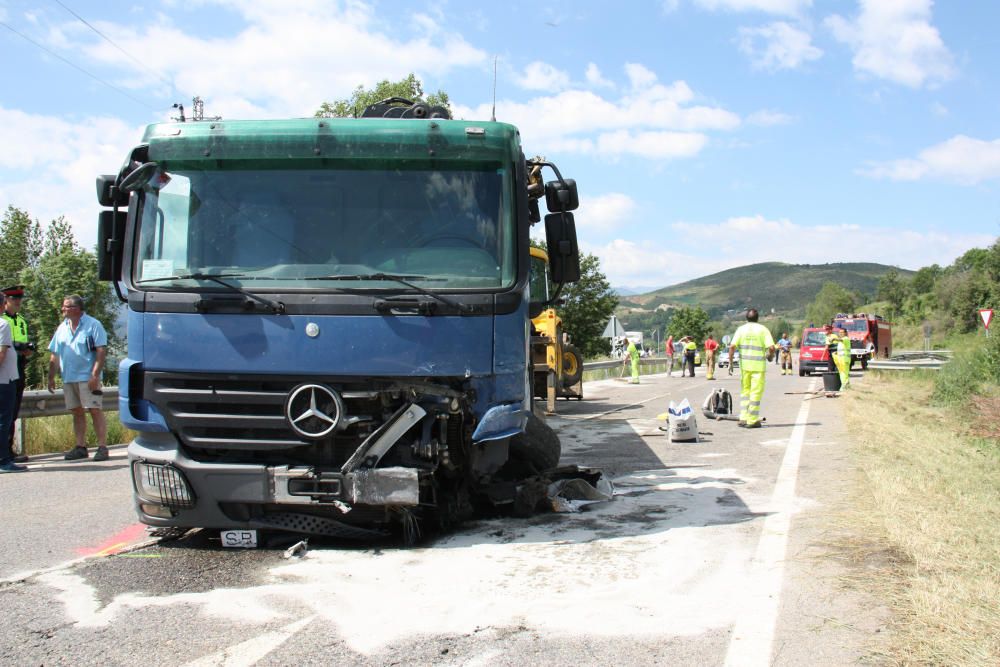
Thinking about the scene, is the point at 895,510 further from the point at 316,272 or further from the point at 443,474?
the point at 316,272

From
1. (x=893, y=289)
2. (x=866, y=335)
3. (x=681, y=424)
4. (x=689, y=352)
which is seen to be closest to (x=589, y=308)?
(x=689, y=352)

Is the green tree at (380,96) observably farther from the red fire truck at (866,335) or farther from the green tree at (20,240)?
A: the green tree at (20,240)

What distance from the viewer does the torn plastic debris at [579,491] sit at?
6.52 metres

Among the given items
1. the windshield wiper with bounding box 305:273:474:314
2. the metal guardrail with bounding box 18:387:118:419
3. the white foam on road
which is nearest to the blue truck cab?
the windshield wiper with bounding box 305:273:474:314

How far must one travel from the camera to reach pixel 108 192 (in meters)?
5.61

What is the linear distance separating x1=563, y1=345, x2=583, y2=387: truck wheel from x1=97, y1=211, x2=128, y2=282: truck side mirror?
1014cm

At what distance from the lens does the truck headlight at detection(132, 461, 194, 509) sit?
5223 millimetres

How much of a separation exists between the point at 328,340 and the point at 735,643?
2.71 metres

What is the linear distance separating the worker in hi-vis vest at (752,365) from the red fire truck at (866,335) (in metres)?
23.9

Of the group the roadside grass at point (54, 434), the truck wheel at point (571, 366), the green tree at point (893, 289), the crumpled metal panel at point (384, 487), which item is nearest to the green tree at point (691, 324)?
the green tree at point (893, 289)

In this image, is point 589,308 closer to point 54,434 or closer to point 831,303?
point 54,434

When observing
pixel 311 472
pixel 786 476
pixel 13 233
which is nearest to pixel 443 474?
pixel 311 472

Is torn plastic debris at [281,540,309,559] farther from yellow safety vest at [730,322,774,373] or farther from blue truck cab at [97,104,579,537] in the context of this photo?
yellow safety vest at [730,322,774,373]

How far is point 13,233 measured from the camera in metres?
68.4
